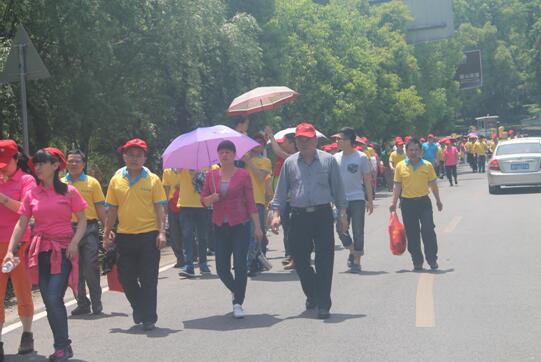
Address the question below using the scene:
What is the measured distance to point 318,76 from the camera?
3866 centimetres

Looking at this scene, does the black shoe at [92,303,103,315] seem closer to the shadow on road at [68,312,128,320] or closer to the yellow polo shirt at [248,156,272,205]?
the shadow on road at [68,312,128,320]

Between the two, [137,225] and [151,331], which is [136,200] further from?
[151,331]

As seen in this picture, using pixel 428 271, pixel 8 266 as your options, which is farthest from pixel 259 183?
pixel 8 266

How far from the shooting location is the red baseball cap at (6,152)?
7.95 metres

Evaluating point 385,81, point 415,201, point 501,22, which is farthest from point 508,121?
point 415,201

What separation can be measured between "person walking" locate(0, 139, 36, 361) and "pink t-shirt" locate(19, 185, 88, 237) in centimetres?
12

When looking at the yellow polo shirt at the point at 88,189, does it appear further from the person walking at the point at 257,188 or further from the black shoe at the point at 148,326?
the person walking at the point at 257,188

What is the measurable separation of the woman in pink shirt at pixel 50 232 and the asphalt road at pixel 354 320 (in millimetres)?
590

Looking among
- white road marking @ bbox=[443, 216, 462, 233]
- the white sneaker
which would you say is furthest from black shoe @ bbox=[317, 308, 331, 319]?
white road marking @ bbox=[443, 216, 462, 233]

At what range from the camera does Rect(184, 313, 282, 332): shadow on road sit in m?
9.03

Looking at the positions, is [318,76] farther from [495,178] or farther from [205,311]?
[205,311]

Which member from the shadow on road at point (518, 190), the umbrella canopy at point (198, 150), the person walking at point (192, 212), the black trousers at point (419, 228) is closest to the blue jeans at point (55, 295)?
the umbrella canopy at point (198, 150)

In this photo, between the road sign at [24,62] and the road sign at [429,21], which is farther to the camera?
the road sign at [429,21]

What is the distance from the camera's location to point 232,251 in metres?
9.92
